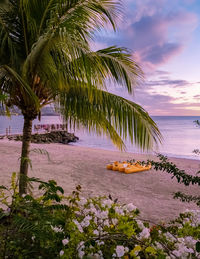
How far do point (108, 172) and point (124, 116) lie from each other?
19.7 ft

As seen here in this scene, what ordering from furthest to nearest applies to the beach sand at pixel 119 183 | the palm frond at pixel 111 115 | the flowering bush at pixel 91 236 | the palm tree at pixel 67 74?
the beach sand at pixel 119 183 → the palm frond at pixel 111 115 → the palm tree at pixel 67 74 → the flowering bush at pixel 91 236

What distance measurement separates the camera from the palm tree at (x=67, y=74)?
3711mm

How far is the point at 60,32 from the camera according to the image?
312cm

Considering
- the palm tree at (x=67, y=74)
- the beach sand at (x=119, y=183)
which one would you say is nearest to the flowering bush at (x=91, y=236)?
the palm tree at (x=67, y=74)

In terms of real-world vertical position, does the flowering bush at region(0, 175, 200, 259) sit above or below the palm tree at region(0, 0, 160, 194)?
below

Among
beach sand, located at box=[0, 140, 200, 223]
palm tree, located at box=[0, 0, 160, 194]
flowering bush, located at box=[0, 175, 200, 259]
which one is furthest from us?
beach sand, located at box=[0, 140, 200, 223]

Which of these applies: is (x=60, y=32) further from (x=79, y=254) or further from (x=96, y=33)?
(x=79, y=254)

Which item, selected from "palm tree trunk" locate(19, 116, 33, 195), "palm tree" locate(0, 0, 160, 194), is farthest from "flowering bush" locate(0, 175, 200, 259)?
"palm tree" locate(0, 0, 160, 194)

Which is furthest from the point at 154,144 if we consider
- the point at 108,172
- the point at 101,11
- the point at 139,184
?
the point at 108,172

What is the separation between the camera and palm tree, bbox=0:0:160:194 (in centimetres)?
371

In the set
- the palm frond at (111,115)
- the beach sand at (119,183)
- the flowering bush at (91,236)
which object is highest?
the palm frond at (111,115)

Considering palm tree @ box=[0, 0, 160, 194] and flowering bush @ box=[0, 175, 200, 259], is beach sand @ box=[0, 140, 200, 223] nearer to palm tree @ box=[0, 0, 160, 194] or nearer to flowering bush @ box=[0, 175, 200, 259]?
palm tree @ box=[0, 0, 160, 194]

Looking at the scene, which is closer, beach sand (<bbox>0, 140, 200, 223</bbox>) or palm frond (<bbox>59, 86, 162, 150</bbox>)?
palm frond (<bbox>59, 86, 162, 150</bbox>)

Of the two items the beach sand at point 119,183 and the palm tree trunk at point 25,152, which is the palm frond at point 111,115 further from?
the beach sand at point 119,183
